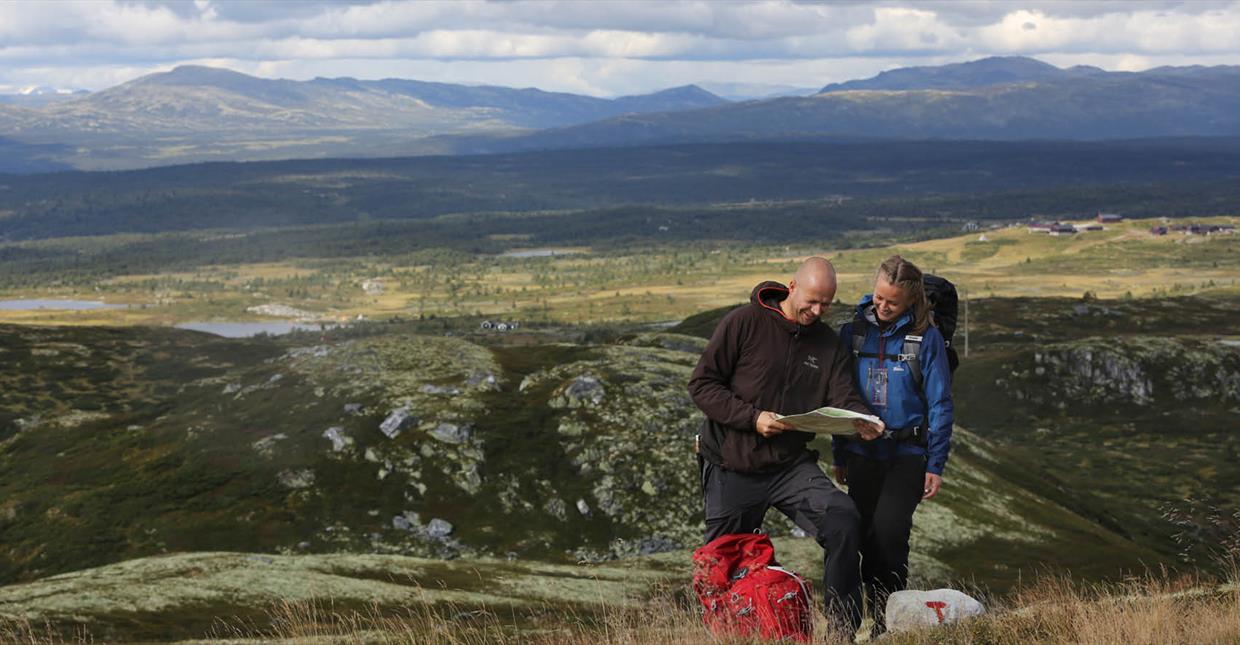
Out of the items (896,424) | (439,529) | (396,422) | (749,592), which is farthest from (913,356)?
(396,422)

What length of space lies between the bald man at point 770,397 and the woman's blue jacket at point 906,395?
0.48m

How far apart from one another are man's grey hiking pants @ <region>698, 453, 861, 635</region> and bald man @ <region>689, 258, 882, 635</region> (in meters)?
0.01

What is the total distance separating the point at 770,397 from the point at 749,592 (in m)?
2.49

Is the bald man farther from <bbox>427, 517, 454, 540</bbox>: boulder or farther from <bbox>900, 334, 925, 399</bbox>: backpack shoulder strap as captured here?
<bbox>427, 517, 454, 540</bbox>: boulder

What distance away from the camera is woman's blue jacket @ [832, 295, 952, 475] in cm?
1491

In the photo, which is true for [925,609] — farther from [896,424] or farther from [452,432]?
[452,432]

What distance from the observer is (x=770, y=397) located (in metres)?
14.6

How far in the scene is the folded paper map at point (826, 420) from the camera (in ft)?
44.8

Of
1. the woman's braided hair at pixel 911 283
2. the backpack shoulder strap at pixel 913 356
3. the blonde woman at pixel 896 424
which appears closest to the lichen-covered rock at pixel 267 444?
the blonde woman at pixel 896 424

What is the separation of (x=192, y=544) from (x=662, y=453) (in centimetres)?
2689

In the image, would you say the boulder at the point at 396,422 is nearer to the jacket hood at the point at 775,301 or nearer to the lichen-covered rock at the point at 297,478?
the lichen-covered rock at the point at 297,478

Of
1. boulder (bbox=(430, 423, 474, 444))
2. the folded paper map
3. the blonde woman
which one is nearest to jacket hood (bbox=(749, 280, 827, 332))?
the blonde woman

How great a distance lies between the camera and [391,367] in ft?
290

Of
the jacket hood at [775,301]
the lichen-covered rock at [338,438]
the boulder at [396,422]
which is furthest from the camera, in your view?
the boulder at [396,422]
